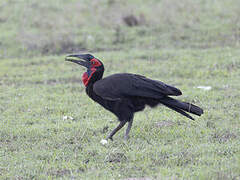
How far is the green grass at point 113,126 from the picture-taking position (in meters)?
4.61

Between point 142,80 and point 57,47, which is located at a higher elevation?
point 142,80

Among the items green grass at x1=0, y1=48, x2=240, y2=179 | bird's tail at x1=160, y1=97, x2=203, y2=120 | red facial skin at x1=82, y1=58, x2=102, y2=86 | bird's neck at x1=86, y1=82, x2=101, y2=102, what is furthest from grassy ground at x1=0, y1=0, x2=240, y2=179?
red facial skin at x1=82, y1=58, x2=102, y2=86

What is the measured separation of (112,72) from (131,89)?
381 centimetres

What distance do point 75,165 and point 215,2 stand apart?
11244mm

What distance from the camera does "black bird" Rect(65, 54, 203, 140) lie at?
5.38 m

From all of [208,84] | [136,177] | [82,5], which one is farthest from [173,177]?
[82,5]

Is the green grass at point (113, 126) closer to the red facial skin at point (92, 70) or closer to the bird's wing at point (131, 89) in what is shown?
the bird's wing at point (131, 89)

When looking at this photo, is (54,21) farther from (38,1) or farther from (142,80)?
(142,80)

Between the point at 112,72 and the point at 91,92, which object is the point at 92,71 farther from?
the point at 112,72

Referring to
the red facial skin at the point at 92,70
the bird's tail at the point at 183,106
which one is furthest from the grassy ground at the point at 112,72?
the red facial skin at the point at 92,70

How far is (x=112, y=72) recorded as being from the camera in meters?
9.19

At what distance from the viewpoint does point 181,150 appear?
198 inches

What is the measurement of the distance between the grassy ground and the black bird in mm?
375

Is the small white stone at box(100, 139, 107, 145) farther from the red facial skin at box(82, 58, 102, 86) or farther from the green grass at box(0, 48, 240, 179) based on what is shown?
the red facial skin at box(82, 58, 102, 86)
